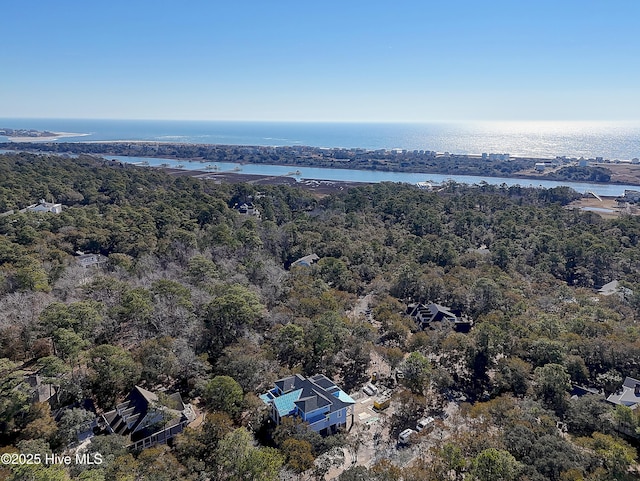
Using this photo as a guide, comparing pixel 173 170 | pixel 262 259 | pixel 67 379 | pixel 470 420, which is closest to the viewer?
pixel 67 379

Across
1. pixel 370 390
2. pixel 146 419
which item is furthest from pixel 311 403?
pixel 146 419

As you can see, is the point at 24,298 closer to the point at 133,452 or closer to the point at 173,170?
the point at 133,452

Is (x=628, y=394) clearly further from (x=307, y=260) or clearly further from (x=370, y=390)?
(x=307, y=260)

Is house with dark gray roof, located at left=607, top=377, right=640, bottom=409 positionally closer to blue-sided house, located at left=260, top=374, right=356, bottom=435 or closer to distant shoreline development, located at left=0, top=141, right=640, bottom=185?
blue-sided house, located at left=260, top=374, right=356, bottom=435

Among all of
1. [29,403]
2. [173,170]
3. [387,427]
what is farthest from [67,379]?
[173,170]

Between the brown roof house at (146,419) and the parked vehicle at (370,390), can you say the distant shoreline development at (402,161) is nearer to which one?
the parked vehicle at (370,390)

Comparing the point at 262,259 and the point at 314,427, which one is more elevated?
the point at 262,259

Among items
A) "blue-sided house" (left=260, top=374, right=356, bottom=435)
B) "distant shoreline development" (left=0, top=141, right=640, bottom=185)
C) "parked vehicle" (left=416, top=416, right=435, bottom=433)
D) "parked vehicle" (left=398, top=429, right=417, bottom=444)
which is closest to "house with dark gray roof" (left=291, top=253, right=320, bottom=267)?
"blue-sided house" (left=260, top=374, right=356, bottom=435)

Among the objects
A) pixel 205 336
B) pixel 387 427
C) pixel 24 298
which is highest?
pixel 24 298
